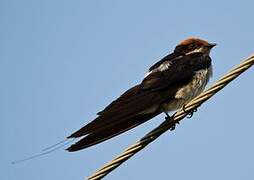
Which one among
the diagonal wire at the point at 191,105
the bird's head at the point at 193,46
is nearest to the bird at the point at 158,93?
the bird's head at the point at 193,46

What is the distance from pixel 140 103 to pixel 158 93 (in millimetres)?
285

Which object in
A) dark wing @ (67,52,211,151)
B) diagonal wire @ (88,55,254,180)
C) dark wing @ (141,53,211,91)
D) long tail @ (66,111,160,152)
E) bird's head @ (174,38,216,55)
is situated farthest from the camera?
bird's head @ (174,38,216,55)

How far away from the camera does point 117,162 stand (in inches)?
117

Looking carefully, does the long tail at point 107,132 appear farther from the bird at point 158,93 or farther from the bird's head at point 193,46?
the bird's head at point 193,46

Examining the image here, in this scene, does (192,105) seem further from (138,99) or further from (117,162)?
(138,99)

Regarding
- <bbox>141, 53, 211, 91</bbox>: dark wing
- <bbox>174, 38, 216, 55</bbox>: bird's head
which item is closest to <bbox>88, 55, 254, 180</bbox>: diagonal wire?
<bbox>141, 53, 211, 91</bbox>: dark wing

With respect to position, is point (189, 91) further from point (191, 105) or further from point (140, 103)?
point (191, 105)

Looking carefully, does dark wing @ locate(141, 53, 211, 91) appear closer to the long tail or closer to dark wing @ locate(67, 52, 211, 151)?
dark wing @ locate(67, 52, 211, 151)

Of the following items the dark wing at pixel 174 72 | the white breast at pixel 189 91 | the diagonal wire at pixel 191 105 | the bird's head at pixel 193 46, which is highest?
the bird's head at pixel 193 46

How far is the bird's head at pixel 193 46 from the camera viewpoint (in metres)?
5.48

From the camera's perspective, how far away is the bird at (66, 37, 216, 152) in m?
3.94

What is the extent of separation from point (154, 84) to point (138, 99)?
263 mm

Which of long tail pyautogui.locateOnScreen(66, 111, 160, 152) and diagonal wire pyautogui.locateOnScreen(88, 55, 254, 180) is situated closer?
diagonal wire pyautogui.locateOnScreen(88, 55, 254, 180)

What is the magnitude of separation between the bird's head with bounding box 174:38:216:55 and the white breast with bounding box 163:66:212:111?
0.51m
